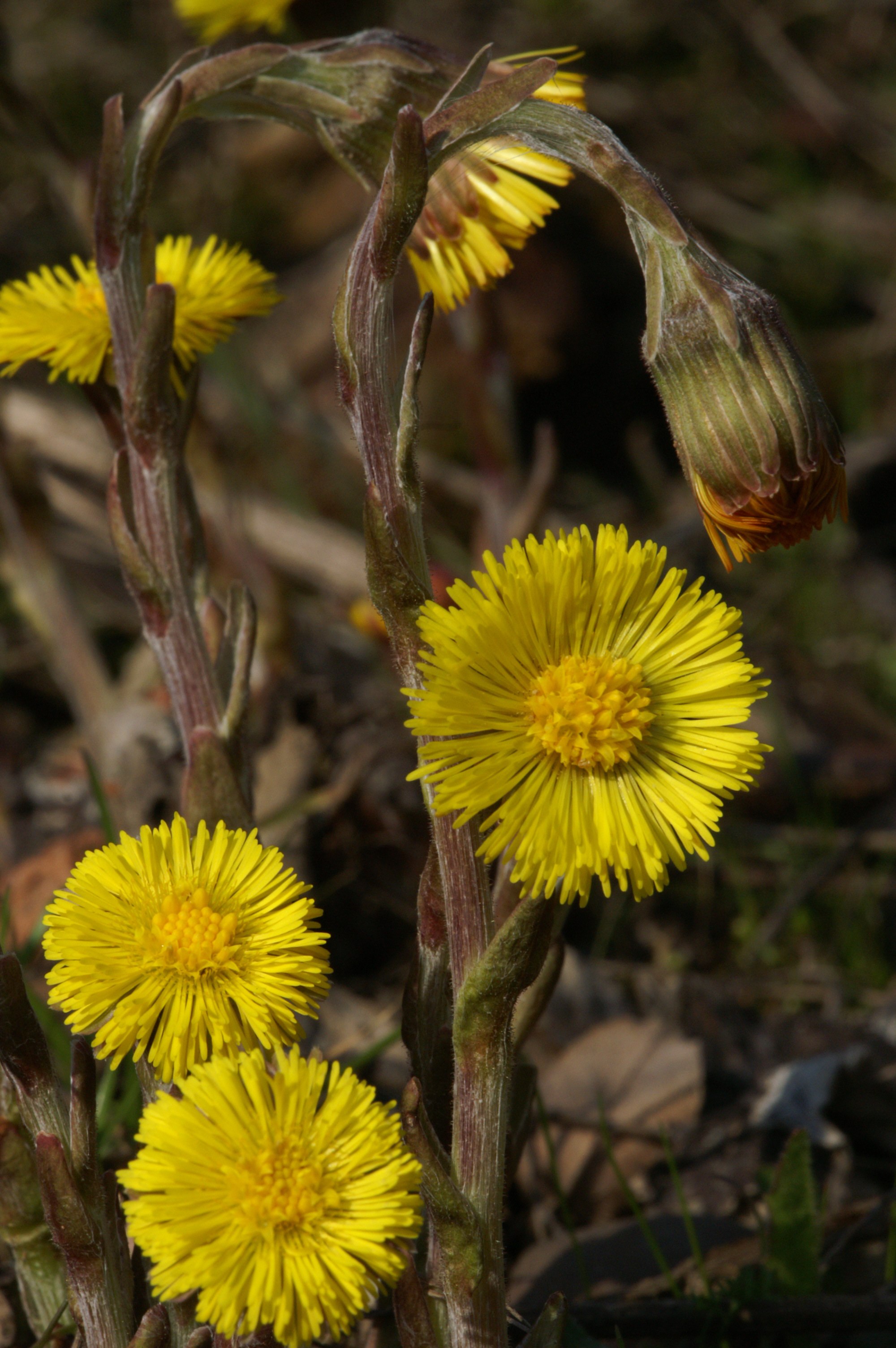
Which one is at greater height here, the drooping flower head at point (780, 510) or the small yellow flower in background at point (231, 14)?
the small yellow flower in background at point (231, 14)

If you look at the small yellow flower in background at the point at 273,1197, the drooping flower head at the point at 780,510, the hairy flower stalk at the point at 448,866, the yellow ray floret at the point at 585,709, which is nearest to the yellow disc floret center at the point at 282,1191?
the small yellow flower in background at the point at 273,1197

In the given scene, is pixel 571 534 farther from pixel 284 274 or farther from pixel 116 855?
pixel 284 274

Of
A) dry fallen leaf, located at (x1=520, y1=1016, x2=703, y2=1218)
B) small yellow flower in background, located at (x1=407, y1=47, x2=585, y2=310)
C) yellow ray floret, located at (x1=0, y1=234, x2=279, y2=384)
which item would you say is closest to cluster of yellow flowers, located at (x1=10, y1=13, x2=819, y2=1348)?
small yellow flower in background, located at (x1=407, y1=47, x2=585, y2=310)

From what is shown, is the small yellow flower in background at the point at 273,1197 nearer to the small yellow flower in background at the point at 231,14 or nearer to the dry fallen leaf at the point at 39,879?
the dry fallen leaf at the point at 39,879

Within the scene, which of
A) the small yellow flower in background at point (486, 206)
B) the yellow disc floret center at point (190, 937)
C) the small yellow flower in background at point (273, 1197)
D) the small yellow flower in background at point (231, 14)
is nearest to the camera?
the small yellow flower in background at point (273, 1197)

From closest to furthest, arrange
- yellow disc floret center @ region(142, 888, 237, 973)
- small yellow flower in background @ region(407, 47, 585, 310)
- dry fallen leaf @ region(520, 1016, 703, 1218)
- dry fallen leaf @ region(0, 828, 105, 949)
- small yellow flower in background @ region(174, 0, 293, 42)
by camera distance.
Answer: yellow disc floret center @ region(142, 888, 237, 973)
small yellow flower in background @ region(407, 47, 585, 310)
dry fallen leaf @ region(520, 1016, 703, 1218)
dry fallen leaf @ region(0, 828, 105, 949)
small yellow flower in background @ region(174, 0, 293, 42)

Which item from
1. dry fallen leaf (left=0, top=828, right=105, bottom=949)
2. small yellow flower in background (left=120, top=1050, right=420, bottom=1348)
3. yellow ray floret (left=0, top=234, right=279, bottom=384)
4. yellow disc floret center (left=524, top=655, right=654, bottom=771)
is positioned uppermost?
yellow ray floret (left=0, top=234, right=279, bottom=384)

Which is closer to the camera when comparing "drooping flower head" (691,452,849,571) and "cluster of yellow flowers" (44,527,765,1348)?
"cluster of yellow flowers" (44,527,765,1348)

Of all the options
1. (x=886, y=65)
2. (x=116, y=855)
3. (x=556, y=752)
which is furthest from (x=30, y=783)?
(x=886, y=65)

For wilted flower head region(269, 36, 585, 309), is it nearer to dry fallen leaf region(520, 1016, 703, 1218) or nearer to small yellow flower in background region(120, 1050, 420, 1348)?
small yellow flower in background region(120, 1050, 420, 1348)
